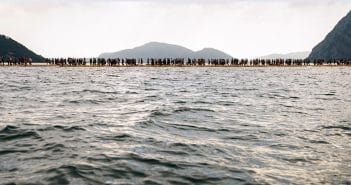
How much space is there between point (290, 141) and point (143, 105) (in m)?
11.5

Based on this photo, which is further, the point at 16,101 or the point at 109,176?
the point at 16,101

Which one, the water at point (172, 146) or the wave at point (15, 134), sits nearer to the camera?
the water at point (172, 146)

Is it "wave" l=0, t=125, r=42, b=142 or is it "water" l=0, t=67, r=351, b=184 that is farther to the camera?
"wave" l=0, t=125, r=42, b=142

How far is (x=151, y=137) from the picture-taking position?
1427 centimetres

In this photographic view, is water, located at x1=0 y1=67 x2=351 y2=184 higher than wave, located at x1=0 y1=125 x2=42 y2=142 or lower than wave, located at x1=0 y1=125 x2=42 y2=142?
lower

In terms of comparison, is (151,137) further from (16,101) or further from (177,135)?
(16,101)

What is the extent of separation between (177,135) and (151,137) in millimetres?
1108

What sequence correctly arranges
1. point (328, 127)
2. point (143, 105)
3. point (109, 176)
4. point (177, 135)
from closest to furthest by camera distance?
point (109, 176) → point (177, 135) → point (328, 127) → point (143, 105)

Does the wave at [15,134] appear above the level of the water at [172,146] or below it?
above

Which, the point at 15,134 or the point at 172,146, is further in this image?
the point at 15,134

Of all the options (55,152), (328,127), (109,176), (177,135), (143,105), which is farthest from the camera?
(143,105)

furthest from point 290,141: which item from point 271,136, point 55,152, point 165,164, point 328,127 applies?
point 55,152

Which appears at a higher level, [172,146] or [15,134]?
[15,134]

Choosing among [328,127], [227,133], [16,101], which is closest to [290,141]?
[227,133]
